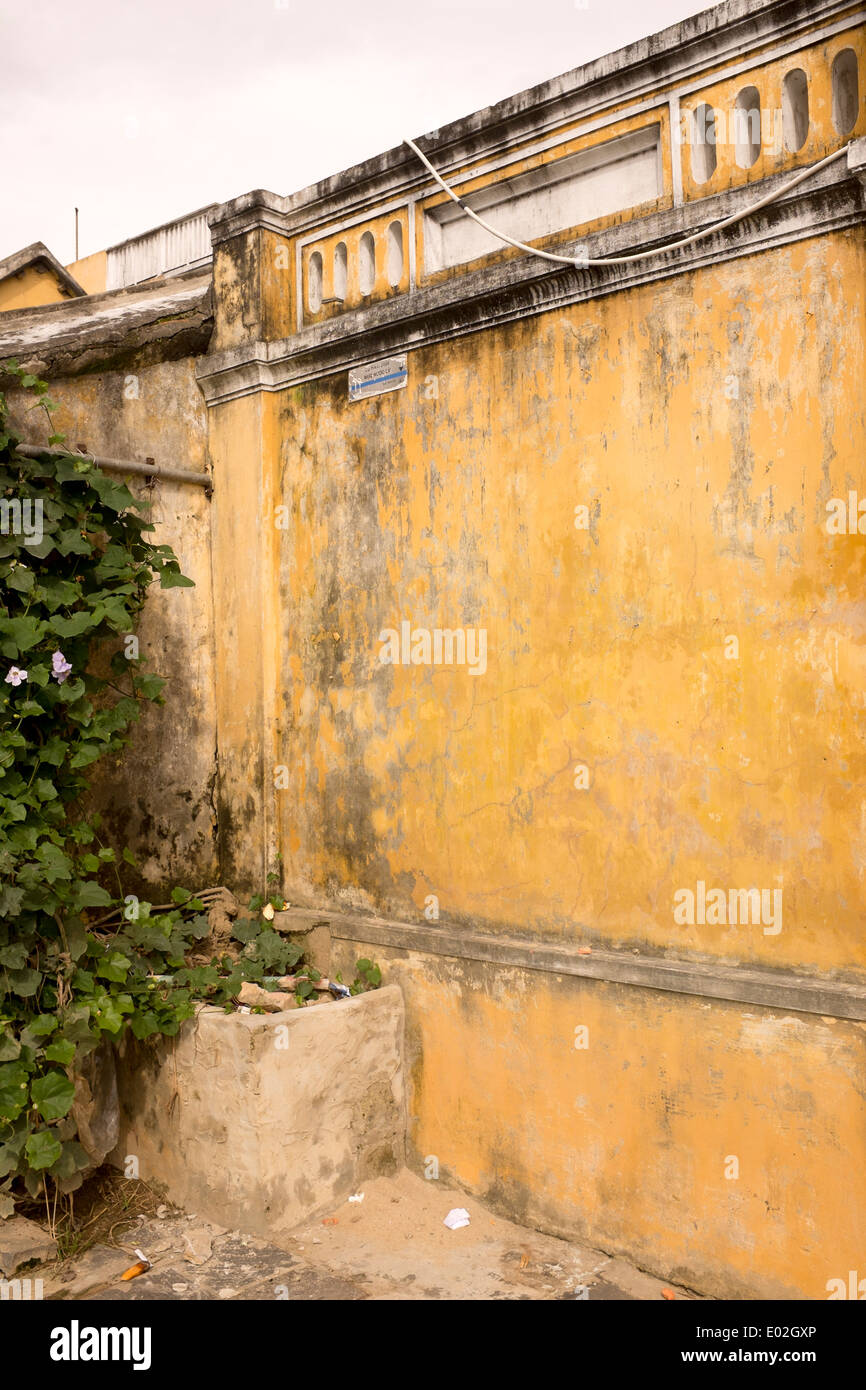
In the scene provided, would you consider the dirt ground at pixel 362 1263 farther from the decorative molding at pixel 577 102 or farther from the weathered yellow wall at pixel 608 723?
the decorative molding at pixel 577 102

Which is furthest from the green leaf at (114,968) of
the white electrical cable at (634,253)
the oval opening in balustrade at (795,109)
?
the oval opening in balustrade at (795,109)

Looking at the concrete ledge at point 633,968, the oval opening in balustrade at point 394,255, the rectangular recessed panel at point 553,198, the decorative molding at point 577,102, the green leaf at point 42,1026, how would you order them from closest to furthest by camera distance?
the concrete ledge at point 633,968
the decorative molding at point 577,102
the green leaf at point 42,1026
the rectangular recessed panel at point 553,198
the oval opening in balustrade at point 394,255

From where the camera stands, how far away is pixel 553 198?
4.38 meters

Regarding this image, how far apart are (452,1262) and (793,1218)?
4.54ft

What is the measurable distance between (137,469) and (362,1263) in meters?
3.80

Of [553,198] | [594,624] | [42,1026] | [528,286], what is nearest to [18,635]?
[42,1026]

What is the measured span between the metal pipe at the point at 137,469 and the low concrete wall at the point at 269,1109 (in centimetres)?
256

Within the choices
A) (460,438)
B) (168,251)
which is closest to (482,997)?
(460,438)

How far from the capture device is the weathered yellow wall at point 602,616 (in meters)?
3.57

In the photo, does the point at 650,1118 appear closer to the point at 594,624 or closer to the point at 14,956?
the point at 594,624

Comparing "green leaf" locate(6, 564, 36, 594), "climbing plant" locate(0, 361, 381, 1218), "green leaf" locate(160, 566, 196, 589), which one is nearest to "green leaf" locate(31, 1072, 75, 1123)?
"climbing plant" locate(0, 361, 381, 1218)

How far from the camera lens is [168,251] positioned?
13.1 m

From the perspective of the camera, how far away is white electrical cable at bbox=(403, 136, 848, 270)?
11.5 feet
